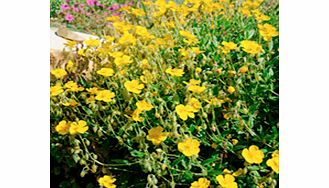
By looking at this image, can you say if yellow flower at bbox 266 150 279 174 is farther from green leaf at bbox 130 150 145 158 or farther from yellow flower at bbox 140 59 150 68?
yellow flower at bbox 140 59 150 68

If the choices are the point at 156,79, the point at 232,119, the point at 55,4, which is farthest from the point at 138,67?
the point at 55,4

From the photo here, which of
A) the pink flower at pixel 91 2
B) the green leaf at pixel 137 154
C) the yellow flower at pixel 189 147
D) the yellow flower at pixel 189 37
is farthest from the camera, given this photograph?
the pink flower at pixel 91 2

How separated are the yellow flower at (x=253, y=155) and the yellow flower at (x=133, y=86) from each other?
343mm

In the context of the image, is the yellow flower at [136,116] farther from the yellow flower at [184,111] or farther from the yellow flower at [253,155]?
the yellow flower at [253,155]

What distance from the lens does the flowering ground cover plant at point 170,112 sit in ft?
4.91

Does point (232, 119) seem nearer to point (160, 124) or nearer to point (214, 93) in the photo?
point (214, 93)

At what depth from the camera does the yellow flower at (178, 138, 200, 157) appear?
141 centimetres

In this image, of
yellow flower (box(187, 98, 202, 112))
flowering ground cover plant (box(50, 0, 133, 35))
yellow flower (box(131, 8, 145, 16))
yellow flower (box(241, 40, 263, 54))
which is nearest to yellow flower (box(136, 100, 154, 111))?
yellow flower (box(187, 98, 202, 112))

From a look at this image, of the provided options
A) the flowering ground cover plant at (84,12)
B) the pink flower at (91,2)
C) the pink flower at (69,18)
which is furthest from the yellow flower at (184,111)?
the pink flower at (91,2)

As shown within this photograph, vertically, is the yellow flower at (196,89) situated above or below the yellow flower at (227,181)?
above

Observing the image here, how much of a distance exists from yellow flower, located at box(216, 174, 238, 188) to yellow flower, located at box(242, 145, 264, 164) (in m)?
0.07

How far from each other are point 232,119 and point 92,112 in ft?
1.37

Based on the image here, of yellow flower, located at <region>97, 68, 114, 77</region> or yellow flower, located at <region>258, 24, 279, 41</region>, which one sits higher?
yellow flower, located at <region>258, 24, 279, 41</region>
